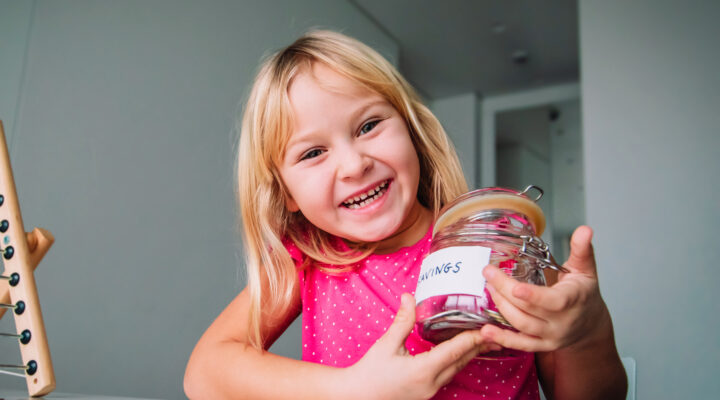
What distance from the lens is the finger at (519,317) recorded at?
43 centimetres

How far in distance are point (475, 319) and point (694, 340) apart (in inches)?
61.2

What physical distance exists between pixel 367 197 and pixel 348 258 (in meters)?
0.12

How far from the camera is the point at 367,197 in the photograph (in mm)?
732

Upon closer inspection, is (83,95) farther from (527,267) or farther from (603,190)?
(603,190)

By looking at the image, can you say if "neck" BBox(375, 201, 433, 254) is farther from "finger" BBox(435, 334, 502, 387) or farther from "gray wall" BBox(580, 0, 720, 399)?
"gray wall" BBox(580, 0, 720, 399)

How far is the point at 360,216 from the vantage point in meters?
0.72

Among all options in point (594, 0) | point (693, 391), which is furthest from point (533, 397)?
point (594, 0)

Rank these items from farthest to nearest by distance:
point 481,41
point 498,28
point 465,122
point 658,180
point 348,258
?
point 465,122
point 481,41
point 498,28
point 658,180
point 348,258

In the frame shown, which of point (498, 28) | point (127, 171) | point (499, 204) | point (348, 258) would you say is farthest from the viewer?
point (498, 28)

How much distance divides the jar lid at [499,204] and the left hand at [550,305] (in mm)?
57

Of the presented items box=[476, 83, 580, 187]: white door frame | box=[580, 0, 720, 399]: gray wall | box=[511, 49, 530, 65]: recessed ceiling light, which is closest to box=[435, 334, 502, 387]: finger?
box=[580, 0, 720, 399]: gray wall

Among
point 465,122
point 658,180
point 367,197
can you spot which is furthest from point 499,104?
point 367,197

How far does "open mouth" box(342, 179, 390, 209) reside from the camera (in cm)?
72

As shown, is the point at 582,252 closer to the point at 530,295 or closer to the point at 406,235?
the point at 530,295
